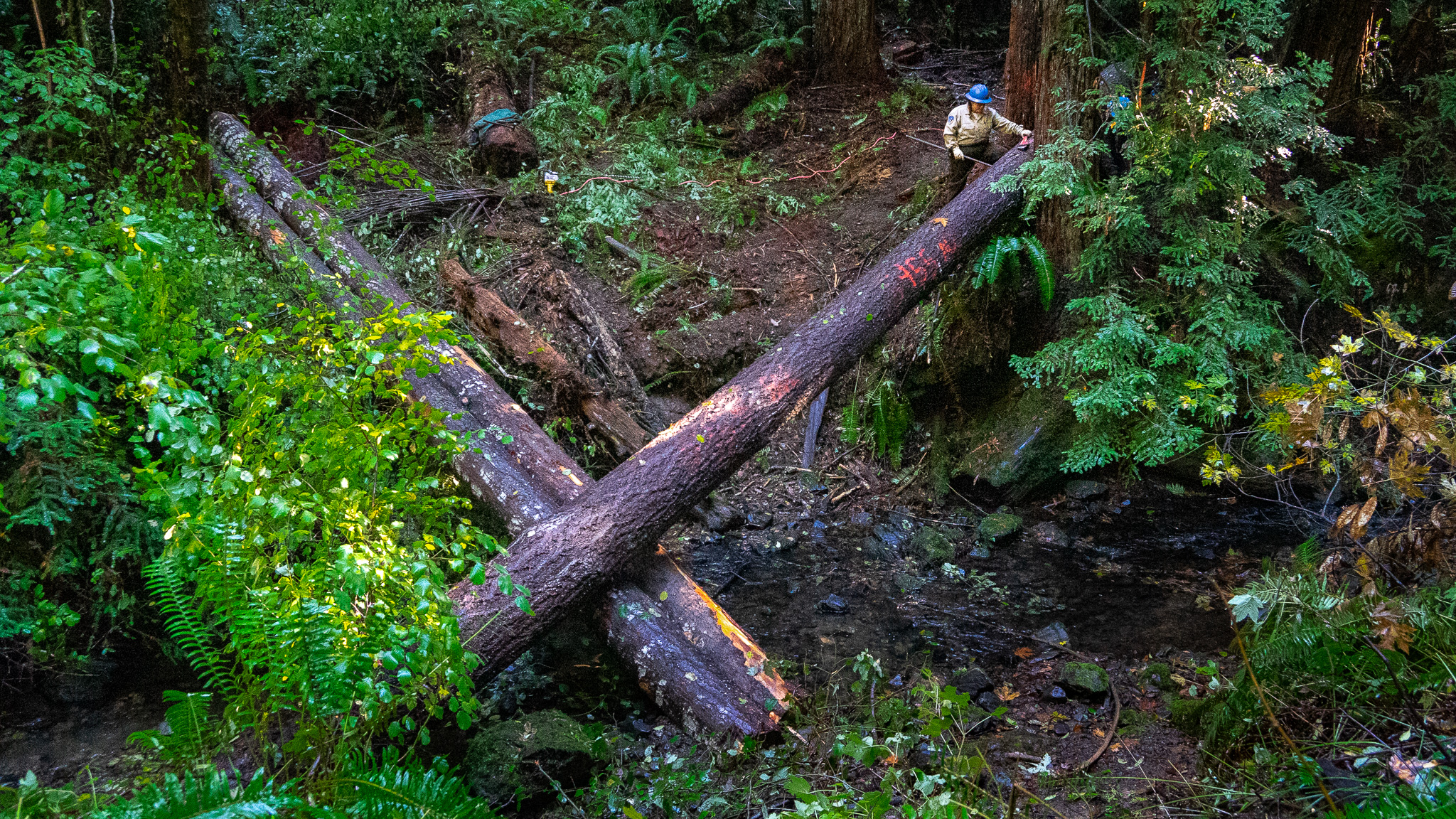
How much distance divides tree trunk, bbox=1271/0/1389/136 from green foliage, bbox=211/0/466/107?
867 centimetres

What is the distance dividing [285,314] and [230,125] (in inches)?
129

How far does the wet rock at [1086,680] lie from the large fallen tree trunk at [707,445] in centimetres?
227

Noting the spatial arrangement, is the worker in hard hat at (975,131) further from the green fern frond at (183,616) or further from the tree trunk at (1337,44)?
the green fern frond at (183,616)

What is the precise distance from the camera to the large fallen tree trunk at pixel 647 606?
13.2 feet

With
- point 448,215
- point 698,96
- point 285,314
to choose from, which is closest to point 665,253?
point 448,215

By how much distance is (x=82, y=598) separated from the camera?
4.30 metres

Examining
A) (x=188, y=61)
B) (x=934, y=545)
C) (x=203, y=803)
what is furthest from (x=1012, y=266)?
(x=188, y=61)

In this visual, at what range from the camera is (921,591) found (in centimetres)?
545

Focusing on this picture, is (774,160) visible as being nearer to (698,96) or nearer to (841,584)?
(698,96)

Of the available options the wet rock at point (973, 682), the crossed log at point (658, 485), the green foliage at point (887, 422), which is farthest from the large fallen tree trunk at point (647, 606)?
the green foliage at point (887, 422)

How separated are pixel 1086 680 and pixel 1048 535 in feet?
6.56

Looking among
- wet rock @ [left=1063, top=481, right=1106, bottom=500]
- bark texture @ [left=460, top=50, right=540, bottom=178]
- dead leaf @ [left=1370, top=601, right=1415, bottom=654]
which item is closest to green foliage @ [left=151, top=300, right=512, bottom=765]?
dead leaf @ [left=1370, top=601, right=1415, bottom=654]

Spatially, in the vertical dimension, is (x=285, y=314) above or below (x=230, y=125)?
below

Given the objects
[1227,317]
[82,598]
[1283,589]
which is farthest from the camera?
[1227,317]
